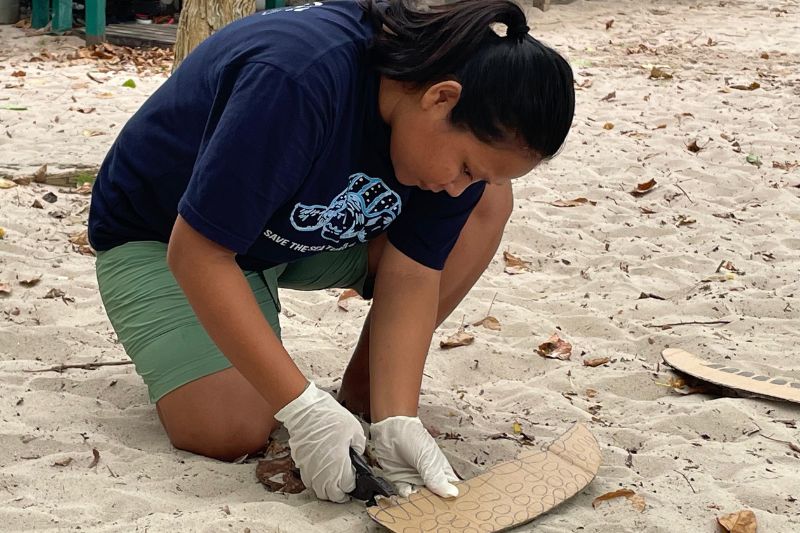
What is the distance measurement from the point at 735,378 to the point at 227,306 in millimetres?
1402

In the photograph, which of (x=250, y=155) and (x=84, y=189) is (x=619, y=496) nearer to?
(x=250, y=155)

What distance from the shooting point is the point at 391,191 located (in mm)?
1922

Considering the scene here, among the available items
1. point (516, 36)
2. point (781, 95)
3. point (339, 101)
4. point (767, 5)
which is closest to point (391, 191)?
point (339, 101)

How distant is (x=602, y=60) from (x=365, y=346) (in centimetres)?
527

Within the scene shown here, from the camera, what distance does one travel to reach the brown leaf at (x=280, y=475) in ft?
6.43

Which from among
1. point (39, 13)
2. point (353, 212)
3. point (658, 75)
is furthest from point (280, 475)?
point (39, 13)

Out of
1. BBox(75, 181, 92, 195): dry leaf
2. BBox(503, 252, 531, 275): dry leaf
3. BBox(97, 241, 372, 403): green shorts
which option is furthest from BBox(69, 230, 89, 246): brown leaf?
BBox(503, 252, 531, 275): dry leaf

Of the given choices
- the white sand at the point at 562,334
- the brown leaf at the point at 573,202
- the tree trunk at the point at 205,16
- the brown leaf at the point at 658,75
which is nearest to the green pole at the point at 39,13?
the white sand at the point at 562,334

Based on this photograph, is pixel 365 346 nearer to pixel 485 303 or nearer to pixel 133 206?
pixel 133 206

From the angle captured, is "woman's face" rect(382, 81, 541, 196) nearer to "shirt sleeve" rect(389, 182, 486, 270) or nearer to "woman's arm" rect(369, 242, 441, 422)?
"shirt sleeve" rect(389, 182, 486, 270)

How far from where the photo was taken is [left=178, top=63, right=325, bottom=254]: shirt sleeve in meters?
1.61

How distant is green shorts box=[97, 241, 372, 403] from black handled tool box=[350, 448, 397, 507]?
1.36 feet

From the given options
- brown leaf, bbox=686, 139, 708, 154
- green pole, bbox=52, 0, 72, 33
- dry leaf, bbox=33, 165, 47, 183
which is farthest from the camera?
green pole, bbox=52, 0, 72, 33

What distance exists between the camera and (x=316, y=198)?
181 cm
